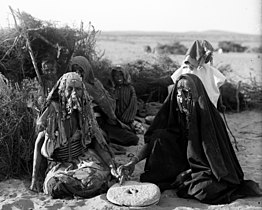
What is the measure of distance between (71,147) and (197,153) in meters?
1.32

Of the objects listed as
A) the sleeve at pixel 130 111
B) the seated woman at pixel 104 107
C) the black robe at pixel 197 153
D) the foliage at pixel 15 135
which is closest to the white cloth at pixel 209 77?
the sleeve at pixel 130 111

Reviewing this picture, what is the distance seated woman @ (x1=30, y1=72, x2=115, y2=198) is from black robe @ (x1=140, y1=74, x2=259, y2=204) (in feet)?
1.76

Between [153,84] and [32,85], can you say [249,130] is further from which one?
[32,85]

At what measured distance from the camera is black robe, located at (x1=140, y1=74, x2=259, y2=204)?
13.5 feet

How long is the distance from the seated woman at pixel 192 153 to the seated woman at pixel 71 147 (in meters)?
0.33

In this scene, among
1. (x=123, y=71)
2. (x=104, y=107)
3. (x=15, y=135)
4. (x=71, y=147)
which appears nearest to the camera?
(x=71, y=147)

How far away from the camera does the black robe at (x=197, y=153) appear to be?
4109 millimetres

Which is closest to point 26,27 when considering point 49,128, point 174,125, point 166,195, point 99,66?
point 99,66

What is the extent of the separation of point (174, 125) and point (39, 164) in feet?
4.90

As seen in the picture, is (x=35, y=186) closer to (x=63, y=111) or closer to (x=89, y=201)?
(x=89, y=201)

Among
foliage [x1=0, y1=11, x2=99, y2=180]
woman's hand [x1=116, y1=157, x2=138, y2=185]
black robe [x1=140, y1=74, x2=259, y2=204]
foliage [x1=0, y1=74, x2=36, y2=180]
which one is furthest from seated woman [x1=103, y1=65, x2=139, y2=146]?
woman's hand [x1=116, y1=157, x2=138, y2=185]

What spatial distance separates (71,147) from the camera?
4371 mm

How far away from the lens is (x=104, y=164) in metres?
4.41

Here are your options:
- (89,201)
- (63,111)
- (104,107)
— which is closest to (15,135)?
(63,111)
